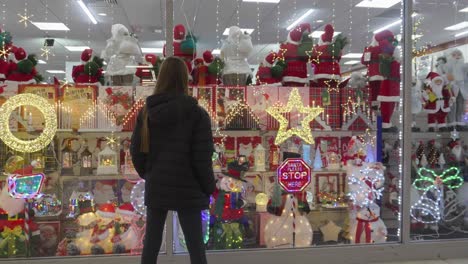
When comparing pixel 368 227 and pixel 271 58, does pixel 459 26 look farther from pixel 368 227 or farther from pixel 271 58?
pixel 368 227

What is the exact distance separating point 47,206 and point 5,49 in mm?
1192

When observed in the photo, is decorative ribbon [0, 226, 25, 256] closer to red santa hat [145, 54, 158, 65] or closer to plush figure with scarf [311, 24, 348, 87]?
red santa hat [145, 54, 158, 65]

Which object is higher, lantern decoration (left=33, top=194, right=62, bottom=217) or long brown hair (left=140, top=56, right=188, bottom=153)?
long brown hair (left=140, top=56, right=188, bottom=153)

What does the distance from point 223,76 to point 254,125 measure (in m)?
0.45

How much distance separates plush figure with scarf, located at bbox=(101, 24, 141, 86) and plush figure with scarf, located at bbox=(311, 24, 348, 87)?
1.43m

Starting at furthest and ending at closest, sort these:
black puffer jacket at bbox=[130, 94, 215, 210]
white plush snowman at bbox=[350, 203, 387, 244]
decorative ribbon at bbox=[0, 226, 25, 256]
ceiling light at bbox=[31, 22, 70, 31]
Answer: ceiling light at bbox=[31, 22, 70, 31], white plush snowman at bbox=[350, 203, 387, 244], decorative ribbon at bbox=[0, 226, 25, 256], black puffer jacket at bbox=[130, 94, 215, 210]

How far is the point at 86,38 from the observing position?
144 inches

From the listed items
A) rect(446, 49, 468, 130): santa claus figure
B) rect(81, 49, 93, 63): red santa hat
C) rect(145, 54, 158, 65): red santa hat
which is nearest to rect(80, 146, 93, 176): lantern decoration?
rect(81, 49, 93, 63): red santa hat

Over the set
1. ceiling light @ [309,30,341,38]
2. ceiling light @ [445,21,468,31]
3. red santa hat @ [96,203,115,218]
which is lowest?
red santa hat @ [96,203,115,218]

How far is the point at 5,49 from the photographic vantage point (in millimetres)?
3127

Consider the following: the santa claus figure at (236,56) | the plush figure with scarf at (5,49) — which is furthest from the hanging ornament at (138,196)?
the plush figure with scarf at (5,49)

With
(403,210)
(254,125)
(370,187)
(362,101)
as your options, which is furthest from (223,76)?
(403,210)

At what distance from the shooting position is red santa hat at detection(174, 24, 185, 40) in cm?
318

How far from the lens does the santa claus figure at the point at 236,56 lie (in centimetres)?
330
